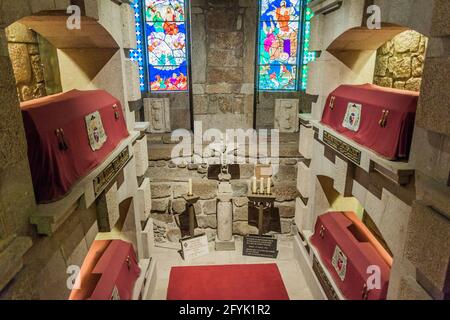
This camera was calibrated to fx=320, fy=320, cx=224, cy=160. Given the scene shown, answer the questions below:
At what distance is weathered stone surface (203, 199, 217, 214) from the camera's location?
17.2ft

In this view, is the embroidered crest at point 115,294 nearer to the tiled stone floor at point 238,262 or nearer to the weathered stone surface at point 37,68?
the tiled stone floor at point 238,262

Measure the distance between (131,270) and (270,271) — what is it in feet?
6.57

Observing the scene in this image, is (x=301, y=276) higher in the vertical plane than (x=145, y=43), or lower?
lower

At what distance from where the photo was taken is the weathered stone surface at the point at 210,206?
5242 mm

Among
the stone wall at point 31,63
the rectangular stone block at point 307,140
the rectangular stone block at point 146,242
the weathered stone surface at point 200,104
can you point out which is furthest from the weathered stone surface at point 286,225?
the stone wall at point 31,63

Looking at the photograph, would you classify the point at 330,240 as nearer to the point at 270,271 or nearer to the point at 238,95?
the point at 270,271

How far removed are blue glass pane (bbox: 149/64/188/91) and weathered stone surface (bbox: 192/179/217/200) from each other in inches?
87.8

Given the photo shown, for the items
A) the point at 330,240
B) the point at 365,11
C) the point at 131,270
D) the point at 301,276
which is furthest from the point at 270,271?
the point at 365,11

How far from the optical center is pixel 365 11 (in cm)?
268

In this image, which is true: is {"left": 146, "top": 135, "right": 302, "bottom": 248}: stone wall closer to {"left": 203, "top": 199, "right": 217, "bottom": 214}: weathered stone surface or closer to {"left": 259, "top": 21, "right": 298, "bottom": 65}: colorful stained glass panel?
{"left": 203, "top": 199, "right": 217, "bottom": 214}: weathered stone surface

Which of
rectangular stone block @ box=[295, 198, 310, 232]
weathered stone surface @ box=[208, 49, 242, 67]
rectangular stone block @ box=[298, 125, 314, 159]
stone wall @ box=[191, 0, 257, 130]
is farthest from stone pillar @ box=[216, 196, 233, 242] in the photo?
weathered stone surface @ box=[208, 49, 242, 67]

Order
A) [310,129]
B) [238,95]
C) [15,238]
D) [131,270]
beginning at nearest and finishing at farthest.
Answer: [15,238]
[131,270]
[310,129]
[238,95]

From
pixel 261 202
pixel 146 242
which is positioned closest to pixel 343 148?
pixel 261 202

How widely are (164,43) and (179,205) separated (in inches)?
126
